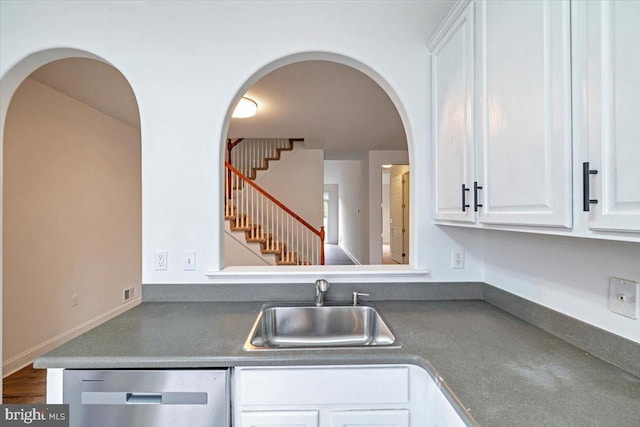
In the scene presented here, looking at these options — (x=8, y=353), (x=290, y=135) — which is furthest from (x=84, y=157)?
(x=290, y=135)

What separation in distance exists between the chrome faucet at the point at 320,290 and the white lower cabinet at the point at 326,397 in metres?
0.54

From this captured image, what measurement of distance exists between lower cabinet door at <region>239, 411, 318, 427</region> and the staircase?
383cm

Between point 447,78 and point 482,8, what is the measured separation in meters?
0.34

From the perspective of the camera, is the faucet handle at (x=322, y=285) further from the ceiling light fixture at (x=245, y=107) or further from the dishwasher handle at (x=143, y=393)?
the ceiling light fixture at (x=245, y=107)

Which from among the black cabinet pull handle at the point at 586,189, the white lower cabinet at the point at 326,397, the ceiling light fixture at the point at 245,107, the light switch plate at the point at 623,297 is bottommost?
the white lower cabinet at the point at 326,397

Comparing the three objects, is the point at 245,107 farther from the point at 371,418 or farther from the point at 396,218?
the point at 396,218

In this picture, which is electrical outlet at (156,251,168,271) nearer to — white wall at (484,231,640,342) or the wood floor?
the wood floor

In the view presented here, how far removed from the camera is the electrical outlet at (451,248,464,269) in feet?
5.82

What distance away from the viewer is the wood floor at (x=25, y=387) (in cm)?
227

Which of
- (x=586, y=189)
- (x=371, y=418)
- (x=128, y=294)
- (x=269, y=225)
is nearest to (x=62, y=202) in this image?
(x=128, y=294)

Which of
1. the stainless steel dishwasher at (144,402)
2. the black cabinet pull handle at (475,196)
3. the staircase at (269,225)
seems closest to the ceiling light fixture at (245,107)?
the staircase at (269,225)

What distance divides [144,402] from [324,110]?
3.26 meters

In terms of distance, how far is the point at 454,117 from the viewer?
4.77 feet

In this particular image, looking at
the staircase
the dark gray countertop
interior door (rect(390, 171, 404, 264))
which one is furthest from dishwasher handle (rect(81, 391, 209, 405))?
interior door (rect(390, 171, 404, 264))
